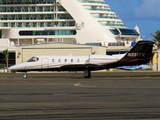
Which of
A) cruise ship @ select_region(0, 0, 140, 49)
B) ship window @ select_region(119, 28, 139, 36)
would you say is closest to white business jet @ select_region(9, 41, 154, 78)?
cruise ship @ select_region(0, 0, 140, 49)

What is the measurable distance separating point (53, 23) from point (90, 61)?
168ft

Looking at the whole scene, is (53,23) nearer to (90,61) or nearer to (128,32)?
(128,32)

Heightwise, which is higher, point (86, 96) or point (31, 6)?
point (31, 6)

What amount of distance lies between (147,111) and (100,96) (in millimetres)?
6523

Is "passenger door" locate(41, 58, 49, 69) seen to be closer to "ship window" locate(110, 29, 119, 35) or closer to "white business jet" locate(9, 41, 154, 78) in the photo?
"white business jet" locate(9, 41, 154, 78)

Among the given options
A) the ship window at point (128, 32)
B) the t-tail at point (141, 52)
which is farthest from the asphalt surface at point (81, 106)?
the ship window at point (128, 32)

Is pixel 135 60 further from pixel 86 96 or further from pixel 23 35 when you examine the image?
pixel 23 35

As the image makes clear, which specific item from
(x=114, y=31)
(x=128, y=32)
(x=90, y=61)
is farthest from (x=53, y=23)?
(x=90, y=61)

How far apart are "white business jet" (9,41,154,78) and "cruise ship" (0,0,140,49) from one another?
4878 centimetres

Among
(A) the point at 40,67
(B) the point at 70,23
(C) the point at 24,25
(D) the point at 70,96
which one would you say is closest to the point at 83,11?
(B) the point at 70,23

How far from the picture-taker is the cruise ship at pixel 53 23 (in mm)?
99750

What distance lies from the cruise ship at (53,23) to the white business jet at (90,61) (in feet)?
160

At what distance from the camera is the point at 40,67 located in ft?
163

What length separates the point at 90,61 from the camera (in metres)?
49.6
